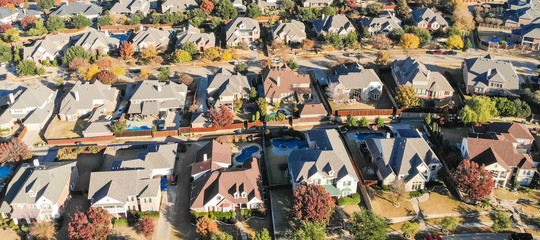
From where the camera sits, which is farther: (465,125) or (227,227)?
(465,125)

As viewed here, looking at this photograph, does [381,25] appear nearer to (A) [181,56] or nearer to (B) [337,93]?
(B) [337,93]

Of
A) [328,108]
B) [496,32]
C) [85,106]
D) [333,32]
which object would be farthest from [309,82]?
[496,32]

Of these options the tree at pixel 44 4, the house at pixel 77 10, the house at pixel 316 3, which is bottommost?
the tree at pixel 44 4

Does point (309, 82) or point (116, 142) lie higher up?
point (309, 82)

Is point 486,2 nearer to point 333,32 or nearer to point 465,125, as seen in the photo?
point 333,32

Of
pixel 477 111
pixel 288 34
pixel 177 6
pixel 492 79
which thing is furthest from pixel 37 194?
pixel 177 6

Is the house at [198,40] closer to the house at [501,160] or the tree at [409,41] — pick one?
the tree at [409,41]

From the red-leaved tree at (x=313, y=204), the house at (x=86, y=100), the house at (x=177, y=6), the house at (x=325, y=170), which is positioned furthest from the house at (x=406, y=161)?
the house at (x=177, y=6)
